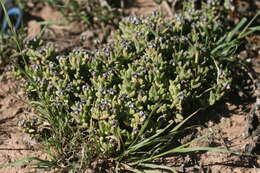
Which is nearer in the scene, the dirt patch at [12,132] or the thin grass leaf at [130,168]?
the thin grass leaf at [130,168]

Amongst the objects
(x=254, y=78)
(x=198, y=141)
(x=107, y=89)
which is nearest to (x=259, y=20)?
(x=254, y=78)

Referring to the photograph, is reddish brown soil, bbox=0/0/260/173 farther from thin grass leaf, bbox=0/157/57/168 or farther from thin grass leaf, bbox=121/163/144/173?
thin grass leaf, bbox=121/163/144/173

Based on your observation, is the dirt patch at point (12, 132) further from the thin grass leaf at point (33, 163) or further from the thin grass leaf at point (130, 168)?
the thin grass leaf at point (130, 168)

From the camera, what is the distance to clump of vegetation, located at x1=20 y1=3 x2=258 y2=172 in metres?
3.38

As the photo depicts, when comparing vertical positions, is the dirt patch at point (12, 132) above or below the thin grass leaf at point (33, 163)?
above

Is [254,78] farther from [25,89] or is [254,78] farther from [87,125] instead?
[25,89]

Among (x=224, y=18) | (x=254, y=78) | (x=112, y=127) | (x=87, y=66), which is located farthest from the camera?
(x=224, y=18)

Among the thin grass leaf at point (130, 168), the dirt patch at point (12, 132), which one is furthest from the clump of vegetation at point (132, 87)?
the dirt patch at point (12, 132)

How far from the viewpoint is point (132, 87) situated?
3617 millimetres

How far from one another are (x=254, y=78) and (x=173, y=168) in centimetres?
143

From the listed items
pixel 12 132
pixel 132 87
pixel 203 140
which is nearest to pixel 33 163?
pixel 12 132

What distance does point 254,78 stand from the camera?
4.19 meters

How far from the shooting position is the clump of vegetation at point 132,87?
3381mm

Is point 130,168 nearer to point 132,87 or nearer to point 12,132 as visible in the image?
point 132,87
